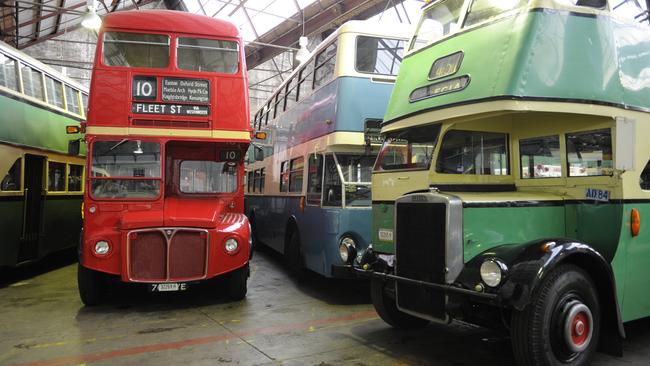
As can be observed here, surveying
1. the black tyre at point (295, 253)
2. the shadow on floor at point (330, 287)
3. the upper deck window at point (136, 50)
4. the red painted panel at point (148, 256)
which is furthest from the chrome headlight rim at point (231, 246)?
the upper deck window at point (136, 50)

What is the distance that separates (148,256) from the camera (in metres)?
6.04

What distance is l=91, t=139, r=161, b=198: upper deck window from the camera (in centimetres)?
654

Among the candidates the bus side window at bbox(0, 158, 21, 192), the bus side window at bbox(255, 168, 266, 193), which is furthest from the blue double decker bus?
the bus side window at bbox(0, 158, 21, 192)

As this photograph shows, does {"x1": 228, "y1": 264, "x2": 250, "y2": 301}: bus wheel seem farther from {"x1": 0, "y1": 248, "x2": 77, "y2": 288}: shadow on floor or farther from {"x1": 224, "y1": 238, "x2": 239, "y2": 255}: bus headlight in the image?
{"x1": 0, "y1": 248, "x2": 77, "y2": 288}: shadow on floor

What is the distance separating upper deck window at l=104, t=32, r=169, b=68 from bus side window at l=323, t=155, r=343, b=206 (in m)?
2.70

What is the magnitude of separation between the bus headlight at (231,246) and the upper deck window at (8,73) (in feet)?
15.1

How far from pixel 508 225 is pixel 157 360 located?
3.32m

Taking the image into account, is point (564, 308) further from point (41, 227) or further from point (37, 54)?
point (37, 54)

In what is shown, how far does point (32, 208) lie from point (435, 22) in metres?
7.56

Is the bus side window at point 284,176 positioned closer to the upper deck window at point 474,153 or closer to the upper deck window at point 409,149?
the upper deck window at point 409,149

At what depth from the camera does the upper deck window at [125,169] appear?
6.54m

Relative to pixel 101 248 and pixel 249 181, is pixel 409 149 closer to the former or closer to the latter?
pixel 101 248

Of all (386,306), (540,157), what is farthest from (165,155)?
(540,157)

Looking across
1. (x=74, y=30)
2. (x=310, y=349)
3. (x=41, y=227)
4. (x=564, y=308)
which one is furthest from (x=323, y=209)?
(x=74, y=30)
